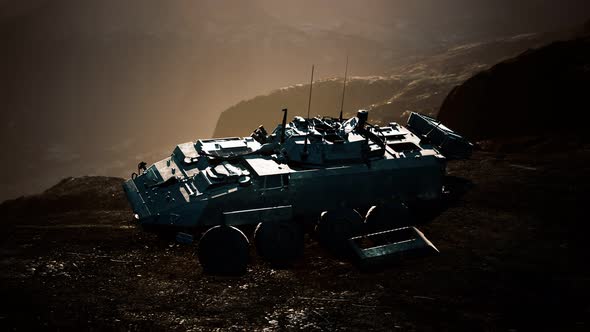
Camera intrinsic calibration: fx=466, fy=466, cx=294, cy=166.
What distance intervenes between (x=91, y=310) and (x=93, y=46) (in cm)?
11640

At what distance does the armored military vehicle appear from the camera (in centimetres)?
1038

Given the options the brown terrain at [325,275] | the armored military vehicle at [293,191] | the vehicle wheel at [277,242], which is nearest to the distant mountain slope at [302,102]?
the brown terrain at [325,275]

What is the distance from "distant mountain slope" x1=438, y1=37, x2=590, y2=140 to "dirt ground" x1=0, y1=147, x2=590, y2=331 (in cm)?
862

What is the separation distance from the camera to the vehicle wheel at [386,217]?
1163 cm

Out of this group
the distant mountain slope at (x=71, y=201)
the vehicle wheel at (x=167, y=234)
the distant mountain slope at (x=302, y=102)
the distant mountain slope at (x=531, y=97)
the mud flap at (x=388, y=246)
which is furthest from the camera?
the distant mountain slope at (x=302, y=102)

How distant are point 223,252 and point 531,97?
17961 millimetres

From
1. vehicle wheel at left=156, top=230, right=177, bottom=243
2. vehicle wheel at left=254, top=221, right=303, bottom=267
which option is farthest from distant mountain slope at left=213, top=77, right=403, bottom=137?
vehicle wheel at left=254, top=221, right=303, bottom=267

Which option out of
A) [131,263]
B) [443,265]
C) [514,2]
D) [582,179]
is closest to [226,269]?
[131,263]

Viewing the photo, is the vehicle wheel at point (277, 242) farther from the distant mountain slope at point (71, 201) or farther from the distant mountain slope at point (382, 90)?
the distant mountain slope at point (382, 90)

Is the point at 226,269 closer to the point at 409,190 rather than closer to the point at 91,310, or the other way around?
the point at 91,310

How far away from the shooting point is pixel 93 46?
111m

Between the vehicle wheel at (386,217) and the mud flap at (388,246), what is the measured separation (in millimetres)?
411

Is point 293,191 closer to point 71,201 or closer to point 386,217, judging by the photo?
point 386,217

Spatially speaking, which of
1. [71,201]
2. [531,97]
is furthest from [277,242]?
[531,97]
